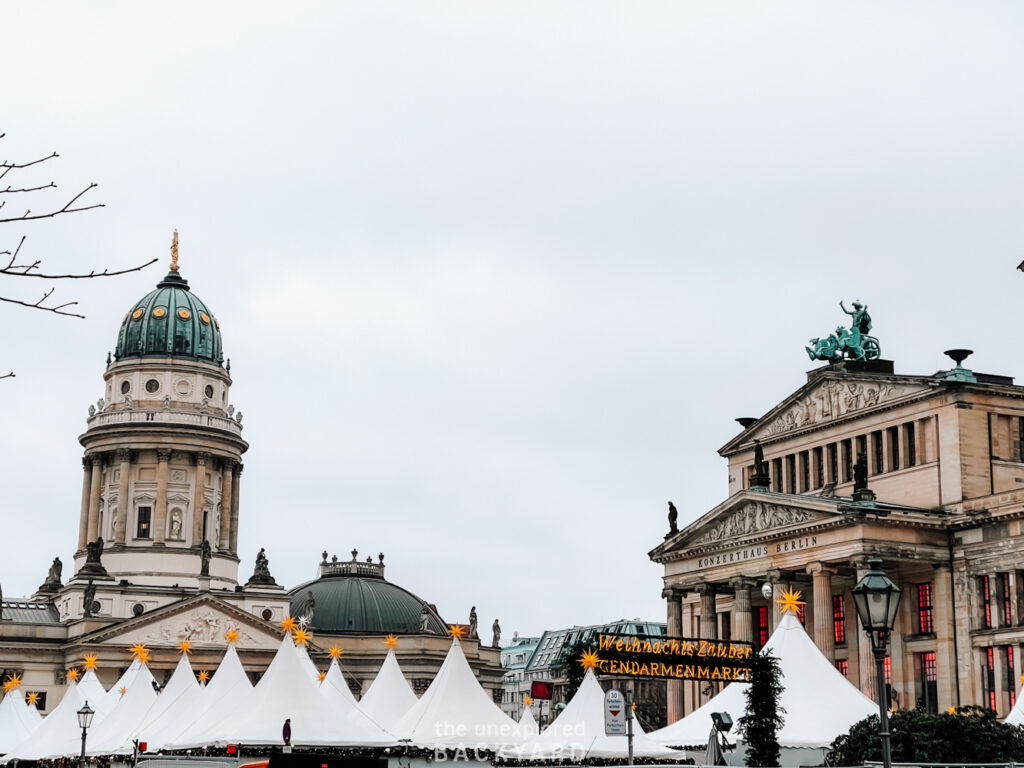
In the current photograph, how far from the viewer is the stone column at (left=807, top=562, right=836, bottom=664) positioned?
64.6 meters

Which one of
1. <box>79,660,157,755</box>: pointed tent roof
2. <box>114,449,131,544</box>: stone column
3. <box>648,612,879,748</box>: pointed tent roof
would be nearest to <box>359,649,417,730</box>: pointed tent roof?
<box>79,660,157,755</box>: pointed tent roof

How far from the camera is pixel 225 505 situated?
109562mm

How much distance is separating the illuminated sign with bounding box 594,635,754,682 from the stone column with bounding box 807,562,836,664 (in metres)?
21.3

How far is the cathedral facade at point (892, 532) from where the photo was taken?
62344 millimetres

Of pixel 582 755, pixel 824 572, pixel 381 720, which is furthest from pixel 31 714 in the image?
pixel 824 572

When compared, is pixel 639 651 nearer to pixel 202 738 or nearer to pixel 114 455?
pixel 202 738

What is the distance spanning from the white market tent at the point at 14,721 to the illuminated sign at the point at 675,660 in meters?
31.5

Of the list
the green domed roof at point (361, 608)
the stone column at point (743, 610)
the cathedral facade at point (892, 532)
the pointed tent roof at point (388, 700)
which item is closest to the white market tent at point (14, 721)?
the pointed tent roof at point (388, 700)

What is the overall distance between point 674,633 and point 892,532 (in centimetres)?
1667

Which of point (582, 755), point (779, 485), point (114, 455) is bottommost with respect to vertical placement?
point (582, 755)

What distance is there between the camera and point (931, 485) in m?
66.4

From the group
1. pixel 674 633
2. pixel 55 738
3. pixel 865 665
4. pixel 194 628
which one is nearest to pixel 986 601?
pixel 865 665

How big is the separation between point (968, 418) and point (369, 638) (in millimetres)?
56157

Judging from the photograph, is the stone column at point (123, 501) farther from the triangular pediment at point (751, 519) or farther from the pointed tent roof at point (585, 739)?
the pointed tent roof at point (585, 739)
